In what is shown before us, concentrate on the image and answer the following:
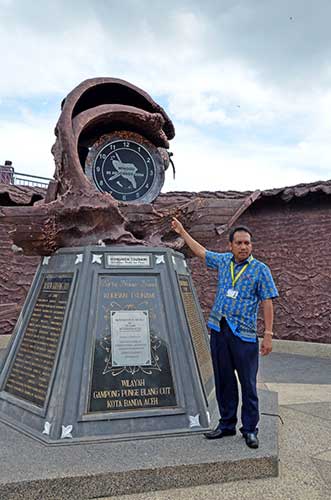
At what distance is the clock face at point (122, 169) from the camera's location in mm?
4312

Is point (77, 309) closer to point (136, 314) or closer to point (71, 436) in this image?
point (136, 314)

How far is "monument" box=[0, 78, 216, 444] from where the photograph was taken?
3217mm

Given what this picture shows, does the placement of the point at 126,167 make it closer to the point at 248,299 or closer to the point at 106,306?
the point at 106,306

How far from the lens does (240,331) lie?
116 inches

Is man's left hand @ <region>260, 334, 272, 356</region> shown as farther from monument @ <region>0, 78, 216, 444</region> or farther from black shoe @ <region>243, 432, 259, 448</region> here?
monument @ <region>0, 78, 216, 444</region>

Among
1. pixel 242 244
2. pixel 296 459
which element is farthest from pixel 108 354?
pixel 296 459

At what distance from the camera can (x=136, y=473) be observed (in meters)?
2.58

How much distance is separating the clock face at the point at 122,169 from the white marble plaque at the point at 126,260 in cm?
84

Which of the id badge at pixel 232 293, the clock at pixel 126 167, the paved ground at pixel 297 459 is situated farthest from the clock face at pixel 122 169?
the paved ground at pixel 297 459

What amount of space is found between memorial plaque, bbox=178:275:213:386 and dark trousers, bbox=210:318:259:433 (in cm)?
49

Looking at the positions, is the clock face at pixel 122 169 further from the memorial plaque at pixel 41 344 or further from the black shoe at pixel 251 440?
the black shoe at pixel 251 440

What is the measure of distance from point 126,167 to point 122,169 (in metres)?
0.05

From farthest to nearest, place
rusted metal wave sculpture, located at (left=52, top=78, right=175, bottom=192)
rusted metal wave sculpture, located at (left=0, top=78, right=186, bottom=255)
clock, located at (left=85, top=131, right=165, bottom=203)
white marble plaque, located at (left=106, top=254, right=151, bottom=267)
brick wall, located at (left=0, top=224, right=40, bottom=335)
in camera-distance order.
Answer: brick wall, located at (left=0, top=224, right=40, bottom=335)
clock, located at (left=85, top=131, right=165, bottom=203)
rusted metal wave sculpture, located at (left=52, top=78, right=175, bottom=192)
rusted metal wave sculpture, located at (left=0, top=78, right=186, bottom=255)
white marble plaque, located at (left=106, top=254, right=151, bottom=267)

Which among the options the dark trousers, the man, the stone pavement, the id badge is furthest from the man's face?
the stone pavement
